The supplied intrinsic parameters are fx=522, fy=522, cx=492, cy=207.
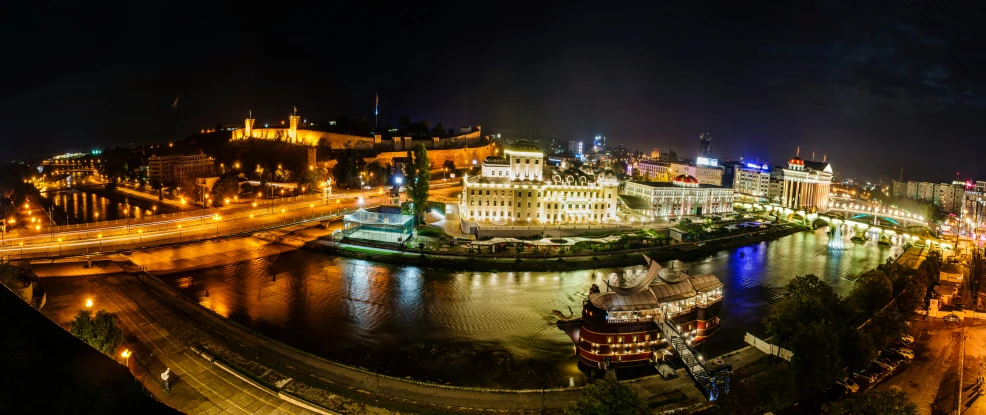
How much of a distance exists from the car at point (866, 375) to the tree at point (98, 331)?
1237 centimetres

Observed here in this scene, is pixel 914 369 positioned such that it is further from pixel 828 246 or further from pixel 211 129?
pixel 211 129

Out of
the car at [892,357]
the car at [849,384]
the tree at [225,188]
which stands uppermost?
the tree at [225,188]

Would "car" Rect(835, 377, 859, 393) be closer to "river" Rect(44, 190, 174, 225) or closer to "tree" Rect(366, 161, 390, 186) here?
"river" Rect(44, 190, 174, 225)

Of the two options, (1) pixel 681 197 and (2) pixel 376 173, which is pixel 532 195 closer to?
(1) pixel 681 197

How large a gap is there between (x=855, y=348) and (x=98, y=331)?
12318 mm

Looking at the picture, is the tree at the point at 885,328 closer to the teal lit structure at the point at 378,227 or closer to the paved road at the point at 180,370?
the paved road at the point at 180,370

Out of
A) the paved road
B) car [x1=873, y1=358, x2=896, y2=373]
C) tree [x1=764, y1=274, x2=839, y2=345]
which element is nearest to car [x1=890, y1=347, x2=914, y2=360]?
car [x1=873, y1=358, x2=896, y2=373]

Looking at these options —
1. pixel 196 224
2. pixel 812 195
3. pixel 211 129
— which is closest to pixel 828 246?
pixel 812 195

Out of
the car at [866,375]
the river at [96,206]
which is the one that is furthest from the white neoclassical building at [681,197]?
the river at [96,206]

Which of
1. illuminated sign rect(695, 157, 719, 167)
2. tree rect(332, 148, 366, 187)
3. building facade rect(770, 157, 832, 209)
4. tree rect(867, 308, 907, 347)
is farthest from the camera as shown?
illuminated sign rect(695, 157, 719, 167)

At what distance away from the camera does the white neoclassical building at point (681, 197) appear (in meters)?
27.1

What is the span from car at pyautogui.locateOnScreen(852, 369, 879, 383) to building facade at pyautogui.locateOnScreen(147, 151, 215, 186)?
32219 millimetres

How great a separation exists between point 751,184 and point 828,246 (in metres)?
19.5

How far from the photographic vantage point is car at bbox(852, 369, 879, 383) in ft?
30.2
